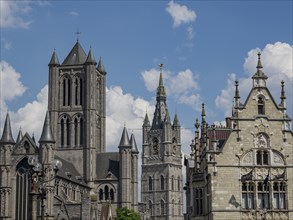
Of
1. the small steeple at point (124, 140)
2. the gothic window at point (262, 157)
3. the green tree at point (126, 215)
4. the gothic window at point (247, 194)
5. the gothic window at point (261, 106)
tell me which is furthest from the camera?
the small steeple at point (124, 140)

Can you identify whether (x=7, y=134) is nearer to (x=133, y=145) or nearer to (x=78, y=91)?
(x=78, y=91)

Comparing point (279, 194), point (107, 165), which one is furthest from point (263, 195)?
point (107, 165)

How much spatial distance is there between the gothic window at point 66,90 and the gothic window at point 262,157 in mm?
84754

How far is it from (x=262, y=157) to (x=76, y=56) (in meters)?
90.0

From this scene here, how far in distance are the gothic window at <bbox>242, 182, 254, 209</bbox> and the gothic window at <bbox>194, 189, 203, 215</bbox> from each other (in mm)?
4152

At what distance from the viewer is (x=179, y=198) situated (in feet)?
583

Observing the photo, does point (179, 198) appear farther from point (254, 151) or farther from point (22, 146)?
point (254, 151)

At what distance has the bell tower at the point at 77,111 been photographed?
431 ft

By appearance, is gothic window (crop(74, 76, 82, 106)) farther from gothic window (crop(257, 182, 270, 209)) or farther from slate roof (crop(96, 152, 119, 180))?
gothic window (crop(257, 182, 270, 209))

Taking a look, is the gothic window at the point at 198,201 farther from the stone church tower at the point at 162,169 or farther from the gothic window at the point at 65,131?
the stone church tower at the point at 162,169

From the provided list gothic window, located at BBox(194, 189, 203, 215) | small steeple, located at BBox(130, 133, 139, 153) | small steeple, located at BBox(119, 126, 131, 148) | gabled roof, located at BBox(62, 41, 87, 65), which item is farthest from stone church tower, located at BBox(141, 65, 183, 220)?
gothic window, located at BBox(194, 189, 203, 215)

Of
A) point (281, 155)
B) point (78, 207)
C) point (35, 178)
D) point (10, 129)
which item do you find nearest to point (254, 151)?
point (281, 155)

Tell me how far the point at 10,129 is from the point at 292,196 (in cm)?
6645

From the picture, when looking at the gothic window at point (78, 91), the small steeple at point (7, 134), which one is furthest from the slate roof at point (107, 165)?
the small steeple at point (7, 134)
